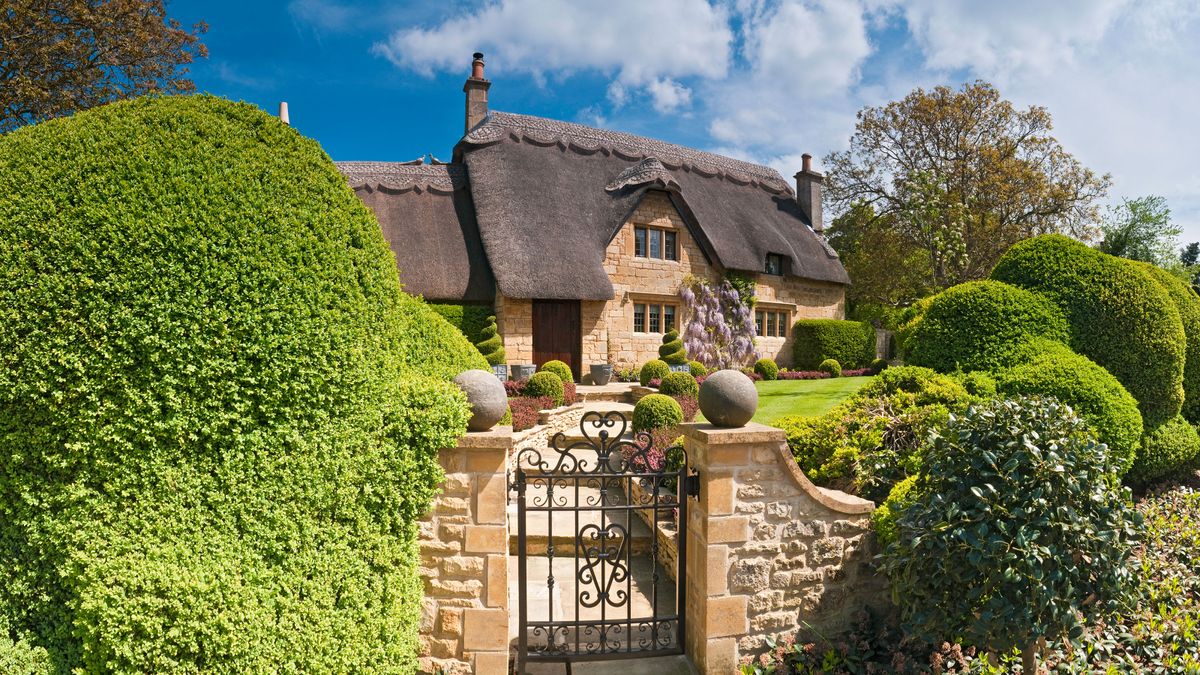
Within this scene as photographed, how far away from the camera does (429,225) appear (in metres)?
19.2

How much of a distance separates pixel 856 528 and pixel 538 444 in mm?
6780

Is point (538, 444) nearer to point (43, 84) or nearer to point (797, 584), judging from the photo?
point (797, 584)

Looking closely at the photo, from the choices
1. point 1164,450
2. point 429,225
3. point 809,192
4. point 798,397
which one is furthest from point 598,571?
point 809,192

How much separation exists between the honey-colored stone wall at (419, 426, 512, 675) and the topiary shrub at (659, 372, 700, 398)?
9577 mm

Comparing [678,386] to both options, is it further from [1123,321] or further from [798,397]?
[1123,321]

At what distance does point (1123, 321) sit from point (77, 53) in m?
21.1

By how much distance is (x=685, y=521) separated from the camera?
453cm

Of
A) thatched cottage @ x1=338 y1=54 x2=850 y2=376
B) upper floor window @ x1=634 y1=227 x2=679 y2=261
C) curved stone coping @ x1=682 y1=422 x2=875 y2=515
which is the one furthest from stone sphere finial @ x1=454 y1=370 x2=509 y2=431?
upper floor window @ x1=634 y1=227 x2=679 y2=261

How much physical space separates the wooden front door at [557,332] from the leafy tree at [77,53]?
38.2ft

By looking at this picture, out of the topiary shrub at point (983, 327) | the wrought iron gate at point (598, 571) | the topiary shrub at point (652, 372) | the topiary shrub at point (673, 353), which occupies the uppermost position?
the topiary shrub at point (983, 327)

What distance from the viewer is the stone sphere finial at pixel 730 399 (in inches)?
166

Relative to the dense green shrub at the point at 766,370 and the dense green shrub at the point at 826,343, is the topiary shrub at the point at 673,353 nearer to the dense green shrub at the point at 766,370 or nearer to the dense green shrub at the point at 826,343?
the dense green shrub at the point at 766,370

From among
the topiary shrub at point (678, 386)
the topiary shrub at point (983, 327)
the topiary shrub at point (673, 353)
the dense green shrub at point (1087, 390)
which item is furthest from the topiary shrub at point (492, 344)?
the dense green shrub at point (1087, 390)

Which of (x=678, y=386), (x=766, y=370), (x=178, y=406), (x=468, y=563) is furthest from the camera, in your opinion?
(x=766, y=370)
